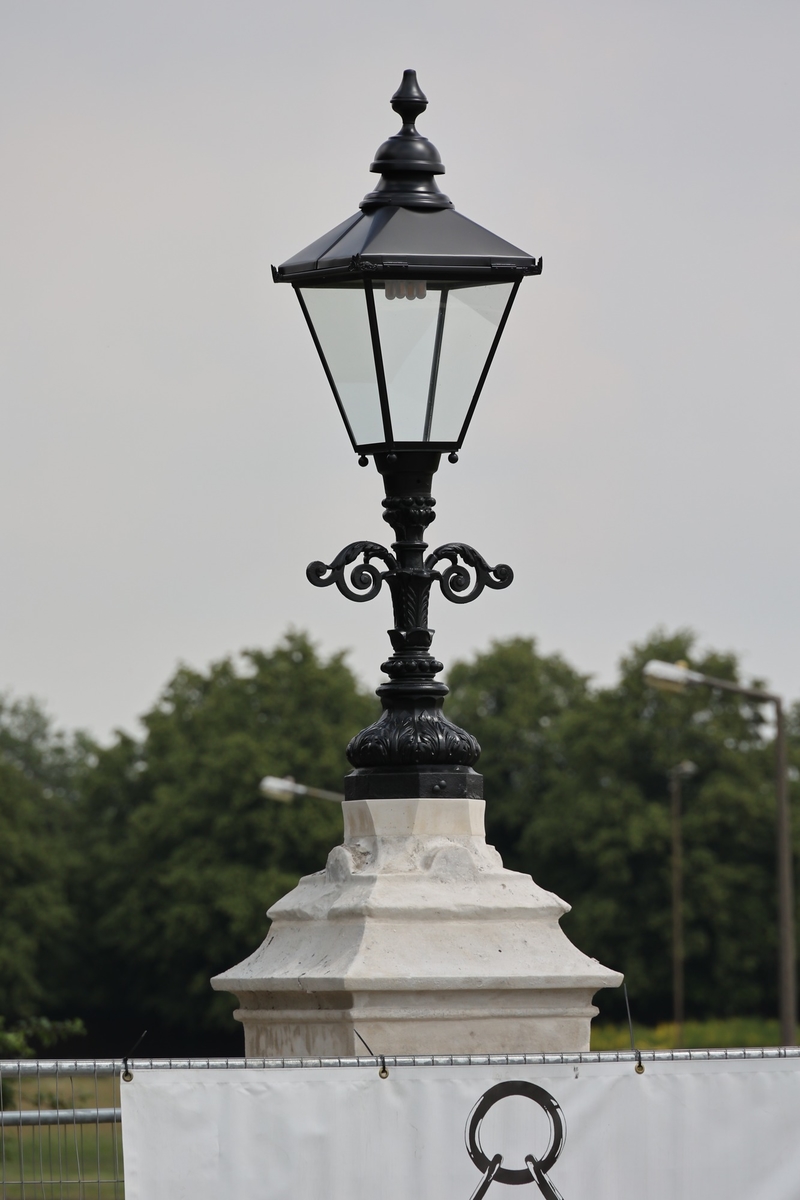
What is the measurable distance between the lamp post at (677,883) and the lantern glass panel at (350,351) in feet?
184

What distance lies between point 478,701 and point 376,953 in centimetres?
6992

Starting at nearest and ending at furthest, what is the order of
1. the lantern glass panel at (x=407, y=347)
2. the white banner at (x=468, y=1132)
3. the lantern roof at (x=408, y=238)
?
the white banner at (x=468, y=1132), the lantern roof at (x=408, y=238), the lantern glass panel at (x=407, y=347)

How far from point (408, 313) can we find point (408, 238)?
22 centimetres

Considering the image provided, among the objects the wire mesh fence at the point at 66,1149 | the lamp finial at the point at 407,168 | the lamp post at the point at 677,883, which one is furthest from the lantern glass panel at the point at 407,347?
the lamp post at the point at 677,883

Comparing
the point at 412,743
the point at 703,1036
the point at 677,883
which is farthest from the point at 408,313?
the point at 677,883

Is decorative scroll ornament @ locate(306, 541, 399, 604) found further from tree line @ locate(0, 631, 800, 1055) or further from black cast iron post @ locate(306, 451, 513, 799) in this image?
tree line @ locate(0, 631, 800, 1055)

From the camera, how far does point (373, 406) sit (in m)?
6.59

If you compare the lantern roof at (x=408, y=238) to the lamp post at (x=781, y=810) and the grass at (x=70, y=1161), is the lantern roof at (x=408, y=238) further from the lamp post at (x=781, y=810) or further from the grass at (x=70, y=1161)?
the lamp post at (x=781, y=810)

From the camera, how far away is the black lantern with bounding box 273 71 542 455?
21.1ft

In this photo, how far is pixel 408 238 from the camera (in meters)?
6.47

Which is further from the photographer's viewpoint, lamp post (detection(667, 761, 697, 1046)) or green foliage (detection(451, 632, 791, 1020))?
green foliage (detection(451, 632, 791, 1020))

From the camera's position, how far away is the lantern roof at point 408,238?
20.9 feet

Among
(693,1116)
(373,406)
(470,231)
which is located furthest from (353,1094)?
(470,231)

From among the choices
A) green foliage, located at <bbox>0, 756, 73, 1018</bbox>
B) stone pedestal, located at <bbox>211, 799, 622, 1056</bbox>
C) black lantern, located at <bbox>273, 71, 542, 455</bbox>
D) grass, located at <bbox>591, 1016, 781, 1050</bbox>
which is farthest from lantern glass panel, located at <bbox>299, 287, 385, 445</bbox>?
green foliage, located at <bbox>0, 756, 73, 1018</bbox>
